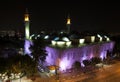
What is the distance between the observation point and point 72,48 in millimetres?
29719

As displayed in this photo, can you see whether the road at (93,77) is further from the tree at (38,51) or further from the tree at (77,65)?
the tree at (38,51)

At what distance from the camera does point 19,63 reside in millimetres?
22719

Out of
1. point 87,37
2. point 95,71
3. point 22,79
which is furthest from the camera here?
point 87,37

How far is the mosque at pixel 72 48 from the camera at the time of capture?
28906 millimetres

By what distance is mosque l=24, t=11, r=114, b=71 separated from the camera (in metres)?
28.9

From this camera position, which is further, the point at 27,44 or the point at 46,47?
the point at 27,44

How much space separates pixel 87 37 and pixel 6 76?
54.4ft

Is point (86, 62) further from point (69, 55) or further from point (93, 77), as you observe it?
point (93, 77)

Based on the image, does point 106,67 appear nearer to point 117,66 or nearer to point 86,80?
point 117,66

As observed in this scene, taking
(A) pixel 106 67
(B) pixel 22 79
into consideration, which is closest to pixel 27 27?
(B) pixel 22 79

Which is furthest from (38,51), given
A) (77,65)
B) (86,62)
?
(86,62)

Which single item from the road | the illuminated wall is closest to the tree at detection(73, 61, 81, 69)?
the illuminated wall

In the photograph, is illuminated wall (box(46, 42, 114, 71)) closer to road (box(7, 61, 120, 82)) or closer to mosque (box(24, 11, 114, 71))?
mosque (box(24, 11, 114, 71))

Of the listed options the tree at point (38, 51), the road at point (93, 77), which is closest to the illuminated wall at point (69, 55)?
the tree at point (38, 51)
